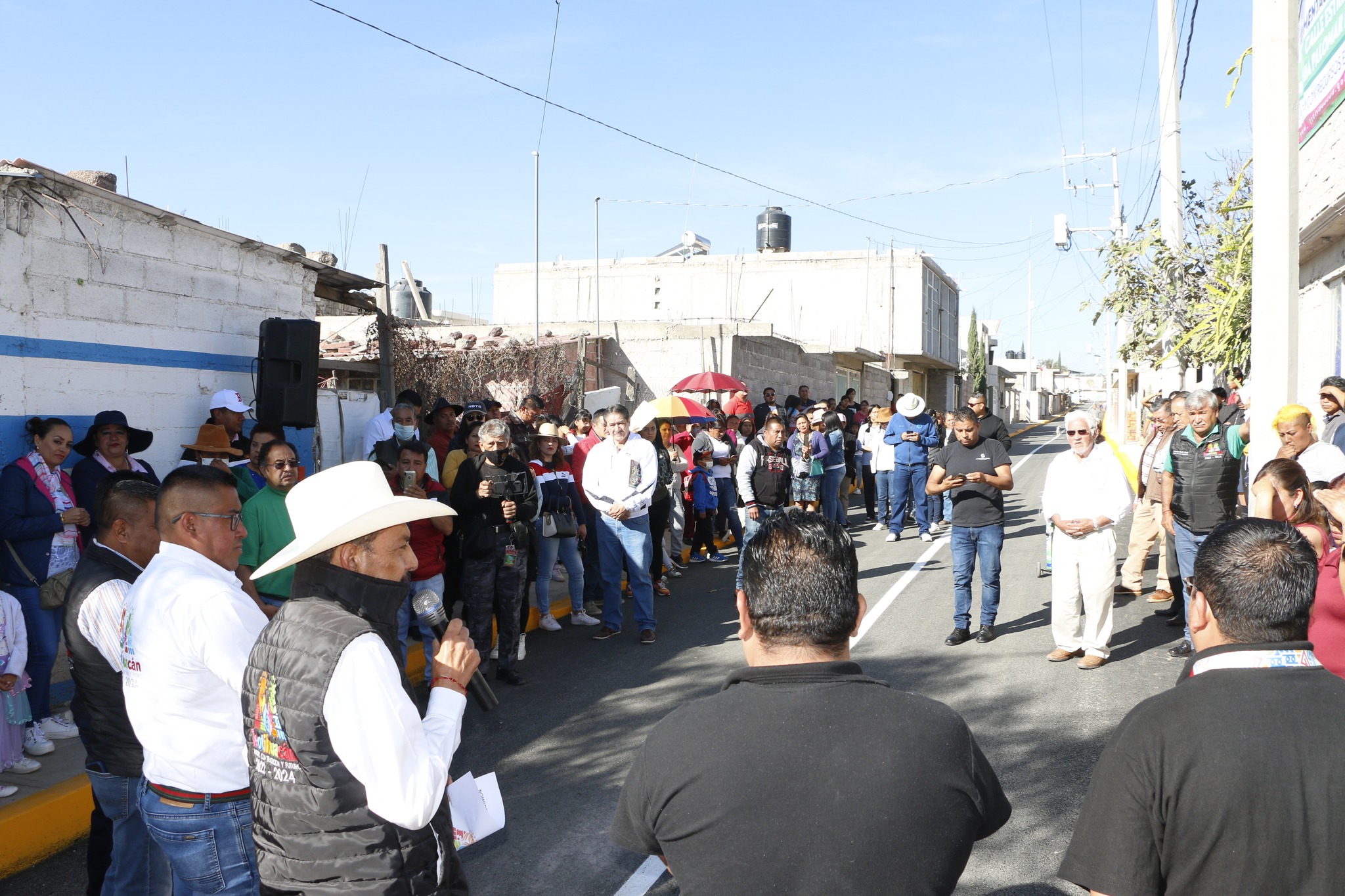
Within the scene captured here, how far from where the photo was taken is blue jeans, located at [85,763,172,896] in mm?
3180

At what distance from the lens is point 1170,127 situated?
16.5 meters

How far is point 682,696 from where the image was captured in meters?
6.30

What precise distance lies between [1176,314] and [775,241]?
2517 cm

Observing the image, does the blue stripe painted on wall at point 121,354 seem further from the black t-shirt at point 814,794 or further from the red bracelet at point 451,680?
the black t-shirt at point 814,794

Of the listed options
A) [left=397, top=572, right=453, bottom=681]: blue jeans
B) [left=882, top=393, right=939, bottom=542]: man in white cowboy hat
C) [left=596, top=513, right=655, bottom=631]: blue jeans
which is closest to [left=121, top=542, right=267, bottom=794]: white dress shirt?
[left=397, top=572, right=453, bottom=681]: blue jeans

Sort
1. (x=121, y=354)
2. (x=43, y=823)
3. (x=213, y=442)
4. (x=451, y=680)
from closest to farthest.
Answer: (x=451, y=680)
(x=43, y=823)
(x=121, y=354)
(x=213, y=442)

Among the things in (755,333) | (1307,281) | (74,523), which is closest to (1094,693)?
(74,523)

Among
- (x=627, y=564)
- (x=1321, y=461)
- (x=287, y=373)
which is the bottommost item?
(x=627, y=564)

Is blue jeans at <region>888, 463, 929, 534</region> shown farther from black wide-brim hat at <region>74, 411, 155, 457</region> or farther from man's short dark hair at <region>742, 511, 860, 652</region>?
man's short dark hair at <region>742, 511, 860, 652</region>

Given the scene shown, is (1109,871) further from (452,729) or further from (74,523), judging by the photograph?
(74,523)

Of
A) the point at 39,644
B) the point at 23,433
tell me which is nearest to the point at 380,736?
the point at 39,644

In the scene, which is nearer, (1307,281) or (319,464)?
(319,464)

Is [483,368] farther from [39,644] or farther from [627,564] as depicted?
[39,644]

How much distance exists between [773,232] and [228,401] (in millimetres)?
33777
